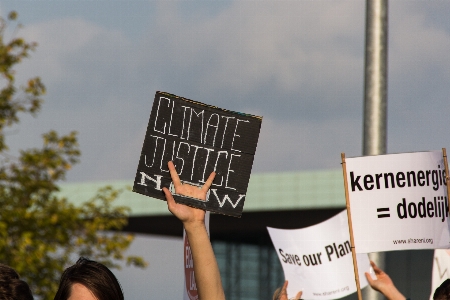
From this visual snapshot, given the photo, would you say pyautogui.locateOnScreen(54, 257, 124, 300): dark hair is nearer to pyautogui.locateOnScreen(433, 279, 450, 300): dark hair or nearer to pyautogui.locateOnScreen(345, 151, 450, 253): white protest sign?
pyautogui.locateOnScreen(433, 279, 450, 300): dark hair

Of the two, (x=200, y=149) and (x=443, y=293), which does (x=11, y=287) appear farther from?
(x=443, y=293)

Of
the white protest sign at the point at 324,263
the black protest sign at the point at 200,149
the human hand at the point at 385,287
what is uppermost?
the white protest sign at the point at 324,263

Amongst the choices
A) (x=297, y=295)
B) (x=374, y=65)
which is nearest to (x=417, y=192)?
(x=374, y=65)

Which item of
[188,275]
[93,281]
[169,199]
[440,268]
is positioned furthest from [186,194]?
[440,268]

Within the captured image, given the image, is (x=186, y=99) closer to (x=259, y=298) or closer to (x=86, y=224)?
(x=86, y=224)

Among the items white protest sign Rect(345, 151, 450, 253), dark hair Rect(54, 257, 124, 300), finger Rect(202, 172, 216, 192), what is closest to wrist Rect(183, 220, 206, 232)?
finger Rect(202, 172, 216, 192)

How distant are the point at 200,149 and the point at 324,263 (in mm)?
5095

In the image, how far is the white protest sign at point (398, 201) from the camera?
655 centimetres

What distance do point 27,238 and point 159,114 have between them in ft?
24.8

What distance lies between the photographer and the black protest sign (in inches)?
169

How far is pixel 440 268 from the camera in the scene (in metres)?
7.63

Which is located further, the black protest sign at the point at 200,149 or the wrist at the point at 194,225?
the black protest sign at the point at 200,149

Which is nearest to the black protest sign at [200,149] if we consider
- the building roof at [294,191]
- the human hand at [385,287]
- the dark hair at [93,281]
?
the dark hair at [93,281]

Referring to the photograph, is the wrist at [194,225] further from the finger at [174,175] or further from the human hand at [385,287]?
the human hand at [385,287]
